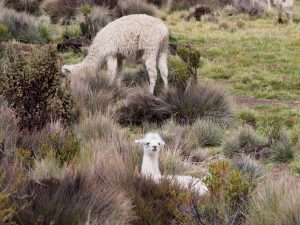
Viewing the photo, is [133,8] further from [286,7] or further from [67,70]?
[67,70]

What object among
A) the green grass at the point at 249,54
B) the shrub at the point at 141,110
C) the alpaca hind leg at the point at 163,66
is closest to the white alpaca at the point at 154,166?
the shrub at the point at 141,110

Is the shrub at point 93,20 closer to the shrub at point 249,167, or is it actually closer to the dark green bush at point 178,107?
the dark green bush at point 178,107

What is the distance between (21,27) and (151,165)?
12195 mm

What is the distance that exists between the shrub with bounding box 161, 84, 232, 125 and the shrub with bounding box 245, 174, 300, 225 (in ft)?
16.7

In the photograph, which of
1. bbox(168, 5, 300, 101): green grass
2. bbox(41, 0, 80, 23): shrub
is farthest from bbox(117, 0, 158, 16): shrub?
bbox(41, 0, 80, 23): shrub

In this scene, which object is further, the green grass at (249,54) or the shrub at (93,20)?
the shrub at (93,20)

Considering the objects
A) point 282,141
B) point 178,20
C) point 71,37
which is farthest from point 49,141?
point 178,20

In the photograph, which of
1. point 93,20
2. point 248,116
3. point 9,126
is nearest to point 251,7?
point 93,20

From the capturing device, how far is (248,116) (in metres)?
10.6

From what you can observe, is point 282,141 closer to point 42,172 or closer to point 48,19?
point 42,172

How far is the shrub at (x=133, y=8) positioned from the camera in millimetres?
21981

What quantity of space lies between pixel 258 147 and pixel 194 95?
7.42 feet

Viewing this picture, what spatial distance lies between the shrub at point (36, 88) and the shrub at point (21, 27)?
28.0ft

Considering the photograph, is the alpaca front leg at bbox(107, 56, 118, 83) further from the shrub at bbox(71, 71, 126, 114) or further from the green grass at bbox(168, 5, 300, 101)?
the green grass at bbox(168, 5, 300, 101)
